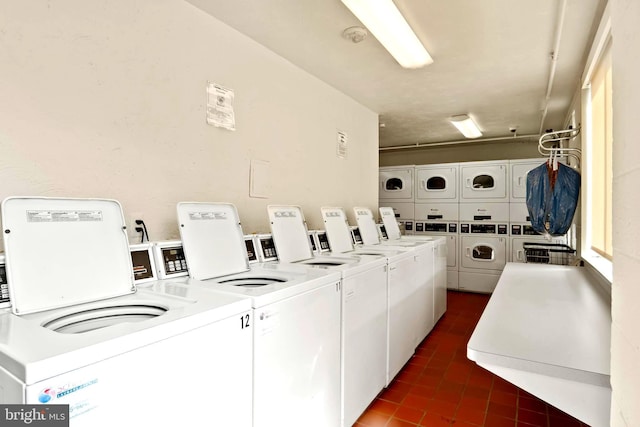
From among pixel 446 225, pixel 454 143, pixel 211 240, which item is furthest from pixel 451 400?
pixel 454 143

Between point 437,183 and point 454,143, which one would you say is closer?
point 437,183

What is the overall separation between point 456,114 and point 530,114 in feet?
3.28

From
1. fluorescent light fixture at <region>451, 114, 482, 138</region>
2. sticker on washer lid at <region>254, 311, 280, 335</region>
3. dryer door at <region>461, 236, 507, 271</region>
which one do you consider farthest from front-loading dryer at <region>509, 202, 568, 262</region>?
sticker on washer lid at <region>254, 311, 280, 335</region>

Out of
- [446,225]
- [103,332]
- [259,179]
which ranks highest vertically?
[259,179]

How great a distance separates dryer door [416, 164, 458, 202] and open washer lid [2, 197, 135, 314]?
5.03m

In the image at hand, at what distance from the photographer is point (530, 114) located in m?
4.66

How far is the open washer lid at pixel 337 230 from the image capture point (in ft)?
9.81

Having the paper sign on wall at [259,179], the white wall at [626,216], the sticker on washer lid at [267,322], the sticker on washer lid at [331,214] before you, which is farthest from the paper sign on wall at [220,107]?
the white wall at [626,216]

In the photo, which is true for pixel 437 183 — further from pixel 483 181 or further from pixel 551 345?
pixel 551 345

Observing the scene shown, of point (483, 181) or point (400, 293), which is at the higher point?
point (483, 181)

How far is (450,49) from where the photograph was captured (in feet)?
8.97

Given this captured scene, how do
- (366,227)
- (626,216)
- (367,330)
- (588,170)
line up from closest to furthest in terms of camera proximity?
(626,216), (367,330), (588,170), (366,227)

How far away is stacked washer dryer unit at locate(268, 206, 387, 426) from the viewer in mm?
1971

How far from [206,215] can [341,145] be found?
2.13 m
